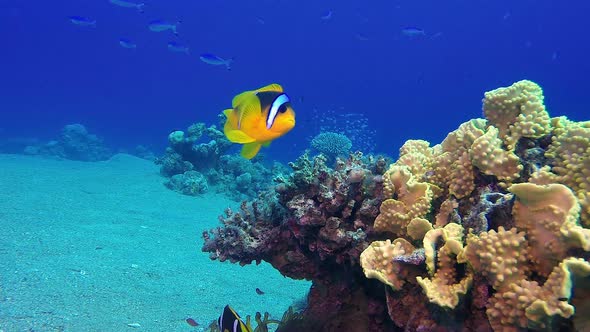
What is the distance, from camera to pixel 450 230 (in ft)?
7.63

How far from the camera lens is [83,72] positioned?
119 metres

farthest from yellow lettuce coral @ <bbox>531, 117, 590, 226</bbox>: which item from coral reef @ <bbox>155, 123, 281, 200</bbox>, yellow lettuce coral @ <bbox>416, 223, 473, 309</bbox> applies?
coral reef @ <bbox>155, 123, 281, 200</bbox>

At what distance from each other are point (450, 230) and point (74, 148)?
72.2 feet

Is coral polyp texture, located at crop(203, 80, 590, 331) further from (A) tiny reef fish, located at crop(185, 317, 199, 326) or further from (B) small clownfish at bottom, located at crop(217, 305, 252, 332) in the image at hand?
(A) tiny reef fish, located at crop(185, 317, 199, 326)

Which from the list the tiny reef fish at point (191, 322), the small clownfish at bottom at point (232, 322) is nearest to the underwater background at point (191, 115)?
the tiny reef fish at point (191, 322)

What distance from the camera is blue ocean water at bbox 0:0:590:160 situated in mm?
70750

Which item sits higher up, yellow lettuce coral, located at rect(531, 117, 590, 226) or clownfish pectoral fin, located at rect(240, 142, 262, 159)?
yellow lettuce coral, located at rect(531, 117, 590, 226)

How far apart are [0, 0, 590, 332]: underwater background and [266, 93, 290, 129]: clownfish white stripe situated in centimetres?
81

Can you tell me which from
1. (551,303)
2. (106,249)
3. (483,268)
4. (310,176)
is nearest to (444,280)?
(483,268)

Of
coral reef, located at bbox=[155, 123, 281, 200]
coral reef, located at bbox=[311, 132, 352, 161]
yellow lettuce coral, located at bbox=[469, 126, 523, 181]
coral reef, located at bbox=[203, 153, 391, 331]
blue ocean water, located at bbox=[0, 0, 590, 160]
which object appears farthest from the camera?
blue ocean water, located at bbox=[0, 0, 590, 160]

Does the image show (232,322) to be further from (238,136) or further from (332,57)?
(332,57)

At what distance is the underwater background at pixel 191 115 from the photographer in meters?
4.99

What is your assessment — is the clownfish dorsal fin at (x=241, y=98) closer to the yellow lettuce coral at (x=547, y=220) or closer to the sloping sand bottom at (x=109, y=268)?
the yellow lettuce coral at (x=547, y=220)

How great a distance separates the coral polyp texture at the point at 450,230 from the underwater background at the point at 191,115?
0.14 m
